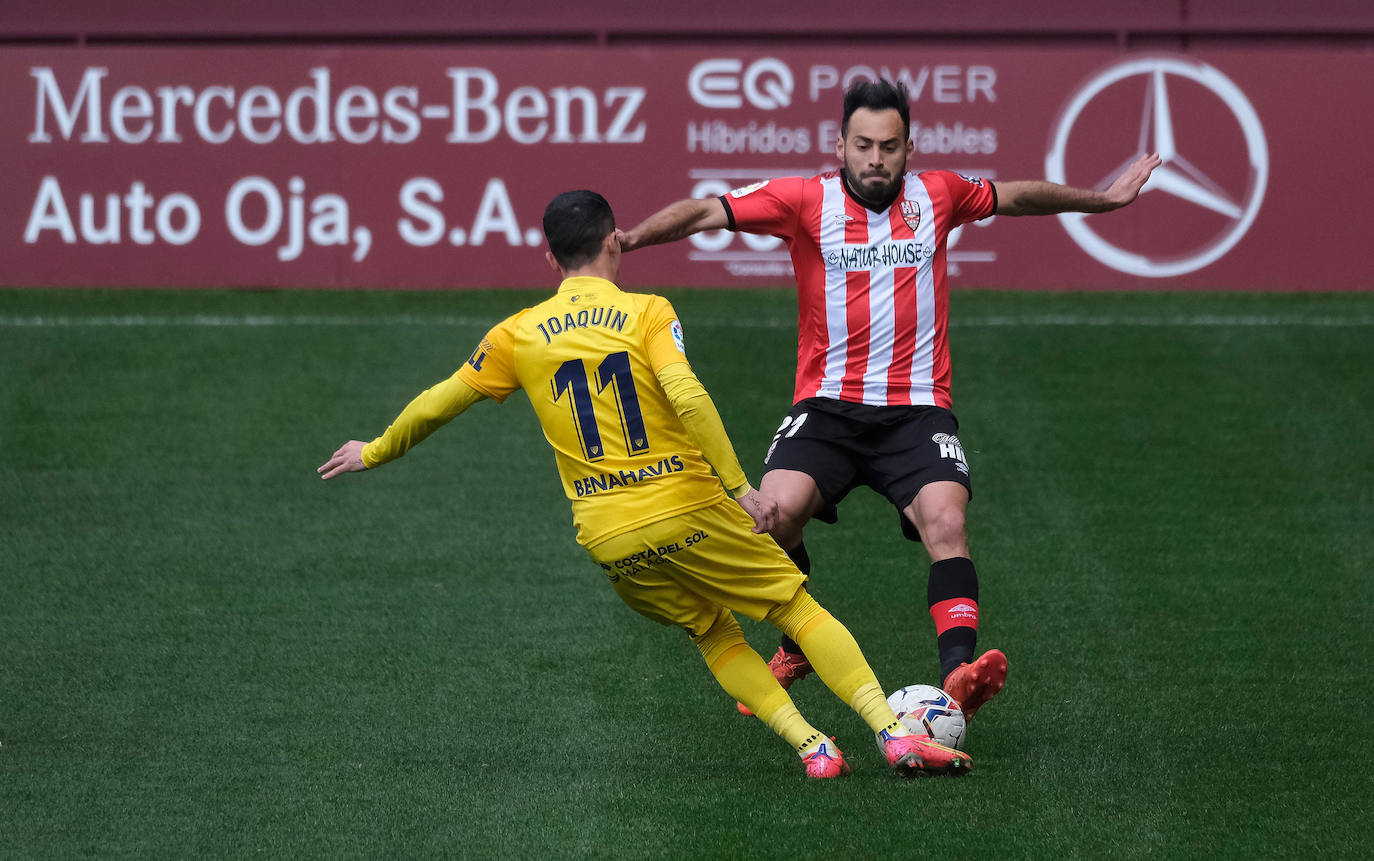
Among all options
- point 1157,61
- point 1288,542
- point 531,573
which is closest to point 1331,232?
point 1157,61

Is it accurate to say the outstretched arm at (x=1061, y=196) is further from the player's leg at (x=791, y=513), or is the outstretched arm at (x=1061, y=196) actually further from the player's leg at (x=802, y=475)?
the player's leg at (x=791, y=513)

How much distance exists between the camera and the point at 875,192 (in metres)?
5.88

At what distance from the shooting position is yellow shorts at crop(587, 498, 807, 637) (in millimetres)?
5086

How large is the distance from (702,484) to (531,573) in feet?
9.90

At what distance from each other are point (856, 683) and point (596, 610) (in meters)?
2.38

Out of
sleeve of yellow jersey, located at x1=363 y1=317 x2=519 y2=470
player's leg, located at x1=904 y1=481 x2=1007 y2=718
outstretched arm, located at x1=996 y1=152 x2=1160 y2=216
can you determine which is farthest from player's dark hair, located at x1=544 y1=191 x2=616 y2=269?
outstretched arm, located at x1=996 y1=152 x2=1160 y2=216

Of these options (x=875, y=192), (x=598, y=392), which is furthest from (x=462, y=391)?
(x=875, y=192)

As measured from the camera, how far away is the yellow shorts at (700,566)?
5086mm

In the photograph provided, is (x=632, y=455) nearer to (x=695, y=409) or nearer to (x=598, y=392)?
(x=598, y=392)

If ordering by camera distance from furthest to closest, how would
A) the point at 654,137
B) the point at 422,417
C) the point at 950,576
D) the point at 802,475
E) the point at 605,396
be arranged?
the point at 654,137
the point at 802,475
the point at 950,576
the point at 422,417
the point at 605,396

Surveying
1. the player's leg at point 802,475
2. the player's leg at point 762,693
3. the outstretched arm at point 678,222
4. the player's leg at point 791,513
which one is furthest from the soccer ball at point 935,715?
the outstretched arm at point 678,222

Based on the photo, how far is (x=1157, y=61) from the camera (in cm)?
1373

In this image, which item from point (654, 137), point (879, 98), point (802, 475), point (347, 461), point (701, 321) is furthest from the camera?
point (654, 137)

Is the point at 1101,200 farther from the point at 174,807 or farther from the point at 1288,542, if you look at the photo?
the point at 174,807
